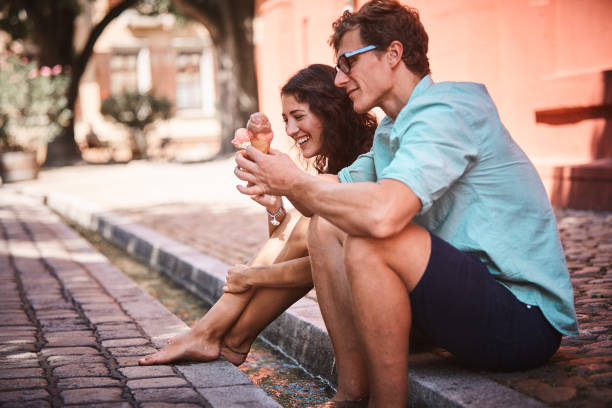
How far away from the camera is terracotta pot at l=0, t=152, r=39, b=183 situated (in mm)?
15992

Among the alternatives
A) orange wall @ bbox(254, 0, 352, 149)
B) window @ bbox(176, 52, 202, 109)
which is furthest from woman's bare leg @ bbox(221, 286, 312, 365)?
window @ bbox(176, 52, 202, 109)

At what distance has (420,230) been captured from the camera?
7.72 ft

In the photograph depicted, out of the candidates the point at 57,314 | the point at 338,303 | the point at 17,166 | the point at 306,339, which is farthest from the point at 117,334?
the point at 17,166

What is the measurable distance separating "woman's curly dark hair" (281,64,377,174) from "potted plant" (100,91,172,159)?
21.1m

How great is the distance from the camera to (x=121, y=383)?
9.16 ft

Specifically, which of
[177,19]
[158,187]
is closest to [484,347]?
[158,187]

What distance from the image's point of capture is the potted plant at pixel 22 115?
16234 millimetres

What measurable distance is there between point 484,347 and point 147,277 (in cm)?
412

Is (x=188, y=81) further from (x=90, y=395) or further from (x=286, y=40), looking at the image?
(x=90, y=395)

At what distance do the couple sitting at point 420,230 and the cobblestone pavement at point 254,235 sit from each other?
6.4 inches

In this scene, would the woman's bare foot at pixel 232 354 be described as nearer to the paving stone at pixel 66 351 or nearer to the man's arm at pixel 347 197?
the paving stone at pixel 66 351

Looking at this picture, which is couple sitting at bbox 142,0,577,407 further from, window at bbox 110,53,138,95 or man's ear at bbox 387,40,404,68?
window at bbox 110,53,138,95

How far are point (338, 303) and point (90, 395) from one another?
96 cm

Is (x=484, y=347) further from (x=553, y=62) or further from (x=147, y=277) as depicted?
(x=553, y=62)
